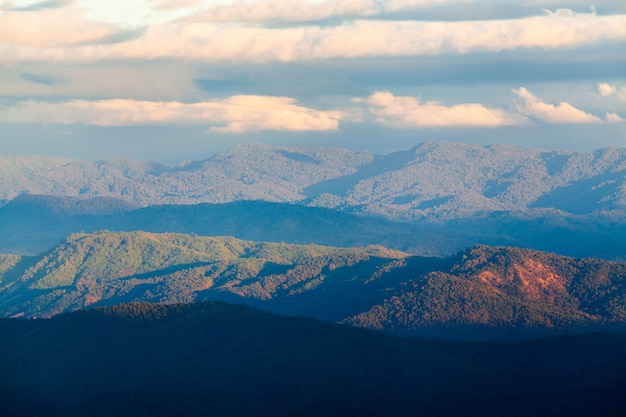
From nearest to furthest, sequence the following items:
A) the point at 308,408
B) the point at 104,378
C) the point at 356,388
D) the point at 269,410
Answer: the point at 308,408 < the point at 269,410 < the point at 356,388 < the point at 104,378

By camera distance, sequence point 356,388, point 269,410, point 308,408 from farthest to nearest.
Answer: point 356,388 → point 269,410 → point 308,408

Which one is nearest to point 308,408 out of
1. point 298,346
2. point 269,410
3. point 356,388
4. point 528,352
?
point 269,410

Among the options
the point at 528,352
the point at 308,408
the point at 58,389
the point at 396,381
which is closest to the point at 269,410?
the point at 308,408

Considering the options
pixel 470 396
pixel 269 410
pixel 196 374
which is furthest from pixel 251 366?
pixel 470 396

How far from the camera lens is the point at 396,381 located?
185 m

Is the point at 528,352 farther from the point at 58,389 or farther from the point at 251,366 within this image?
the point at 58,389

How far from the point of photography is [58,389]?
185500 mm

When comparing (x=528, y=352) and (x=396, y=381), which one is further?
(x=528, y=352)

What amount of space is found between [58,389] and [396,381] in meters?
50.8

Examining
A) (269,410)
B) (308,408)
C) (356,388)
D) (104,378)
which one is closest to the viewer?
(308,408)

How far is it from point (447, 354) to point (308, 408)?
4530 cm

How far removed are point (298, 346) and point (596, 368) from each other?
153 ft

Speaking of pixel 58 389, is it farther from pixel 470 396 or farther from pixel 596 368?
pixel 596 368

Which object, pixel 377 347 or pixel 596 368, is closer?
pixel 596 368
